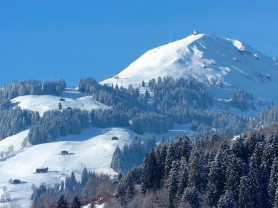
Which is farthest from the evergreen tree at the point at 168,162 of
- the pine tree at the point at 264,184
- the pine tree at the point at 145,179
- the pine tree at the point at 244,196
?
the pine tree at the point at 244,196

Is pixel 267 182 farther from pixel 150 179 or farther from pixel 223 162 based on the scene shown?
pixel 150 179

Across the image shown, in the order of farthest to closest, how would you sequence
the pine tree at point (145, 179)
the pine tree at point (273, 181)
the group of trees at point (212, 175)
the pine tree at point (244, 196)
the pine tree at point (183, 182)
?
1. the pine tree at point (145, 179)
2. the pine tree at point (183, 182)
3. the group of trees at point (212, 175)
4. the pine tree at point (273, 181)
5. the pine tree at point (244, 196)

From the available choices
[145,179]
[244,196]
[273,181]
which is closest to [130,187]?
[145,179]

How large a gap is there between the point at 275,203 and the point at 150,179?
29527 mm

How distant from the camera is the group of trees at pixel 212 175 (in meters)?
127

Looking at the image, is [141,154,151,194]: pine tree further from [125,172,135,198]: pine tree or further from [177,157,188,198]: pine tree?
[177,157,188,198]: pine tree

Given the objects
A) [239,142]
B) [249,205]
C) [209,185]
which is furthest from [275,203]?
[239,142]

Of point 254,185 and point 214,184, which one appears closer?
point 254,185

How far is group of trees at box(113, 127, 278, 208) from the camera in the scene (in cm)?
12681

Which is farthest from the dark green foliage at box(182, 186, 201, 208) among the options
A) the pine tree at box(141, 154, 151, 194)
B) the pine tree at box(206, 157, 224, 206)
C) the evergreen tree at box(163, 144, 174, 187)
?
the pine tree at box(141, 154, 151, 194)

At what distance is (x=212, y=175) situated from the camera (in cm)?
13175

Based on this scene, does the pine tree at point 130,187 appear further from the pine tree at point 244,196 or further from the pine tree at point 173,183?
the pine tree at point 244,196

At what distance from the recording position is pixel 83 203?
167000 mm

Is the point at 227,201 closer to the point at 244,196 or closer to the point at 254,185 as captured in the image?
the point at 244,196
